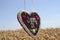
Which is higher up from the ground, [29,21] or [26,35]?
[29,21]

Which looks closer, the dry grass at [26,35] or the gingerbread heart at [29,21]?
the gingerbread heart at [29,21]

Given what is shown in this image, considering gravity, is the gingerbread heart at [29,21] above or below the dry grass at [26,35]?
above

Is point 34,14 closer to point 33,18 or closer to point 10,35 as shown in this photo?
point 33,18

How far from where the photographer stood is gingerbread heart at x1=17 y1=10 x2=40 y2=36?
12.6ft

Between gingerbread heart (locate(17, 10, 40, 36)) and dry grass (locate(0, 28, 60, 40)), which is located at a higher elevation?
gingerbread heart (locate(17, 10, 40, 36))

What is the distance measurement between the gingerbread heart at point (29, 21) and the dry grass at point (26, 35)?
2.00m

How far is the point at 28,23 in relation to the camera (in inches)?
154

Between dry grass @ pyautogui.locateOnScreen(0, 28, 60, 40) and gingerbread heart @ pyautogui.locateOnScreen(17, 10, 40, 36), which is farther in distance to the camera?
dry grass @ pyautogui.locateOnScreen(0, 28, 60, 40)

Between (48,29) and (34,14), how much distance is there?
3679mm

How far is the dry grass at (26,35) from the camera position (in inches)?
239

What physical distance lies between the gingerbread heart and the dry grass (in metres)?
2.00

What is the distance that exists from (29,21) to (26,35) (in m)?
2.44

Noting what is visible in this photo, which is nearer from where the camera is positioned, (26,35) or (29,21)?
(29,21)

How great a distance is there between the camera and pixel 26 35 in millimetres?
6328
